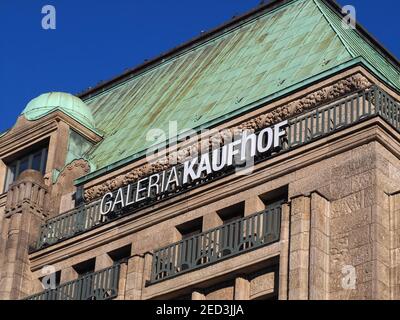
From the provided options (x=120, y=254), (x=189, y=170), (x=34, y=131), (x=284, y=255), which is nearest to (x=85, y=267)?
(x=120, y=254)

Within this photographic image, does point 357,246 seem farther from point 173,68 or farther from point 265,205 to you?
point 173,68

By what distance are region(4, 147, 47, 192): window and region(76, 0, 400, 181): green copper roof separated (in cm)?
166

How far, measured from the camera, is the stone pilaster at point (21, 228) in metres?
53.2

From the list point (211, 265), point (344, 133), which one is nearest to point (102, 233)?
point (211, 265)

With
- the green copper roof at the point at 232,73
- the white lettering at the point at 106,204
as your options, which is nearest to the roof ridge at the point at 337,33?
the green copper roof at the point at 232,73

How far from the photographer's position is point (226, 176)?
49.0m

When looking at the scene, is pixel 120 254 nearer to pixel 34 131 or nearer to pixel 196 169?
pixel 196 169

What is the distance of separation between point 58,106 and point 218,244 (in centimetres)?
1191

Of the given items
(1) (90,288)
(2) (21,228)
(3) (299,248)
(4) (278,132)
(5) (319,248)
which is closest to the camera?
(5) (319,248)

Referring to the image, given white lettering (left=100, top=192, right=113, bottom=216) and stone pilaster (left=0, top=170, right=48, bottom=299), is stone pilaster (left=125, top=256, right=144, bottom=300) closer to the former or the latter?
white lettering (left=100, top=192, right=113, bottom=216)

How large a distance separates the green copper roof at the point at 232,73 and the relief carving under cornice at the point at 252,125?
1.70ft

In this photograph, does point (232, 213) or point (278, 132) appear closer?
point (278, 132)

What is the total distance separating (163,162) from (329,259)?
943 cm

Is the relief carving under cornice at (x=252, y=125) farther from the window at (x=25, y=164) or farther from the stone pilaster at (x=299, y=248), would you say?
the stone pilaster at (x=299, y=248)
